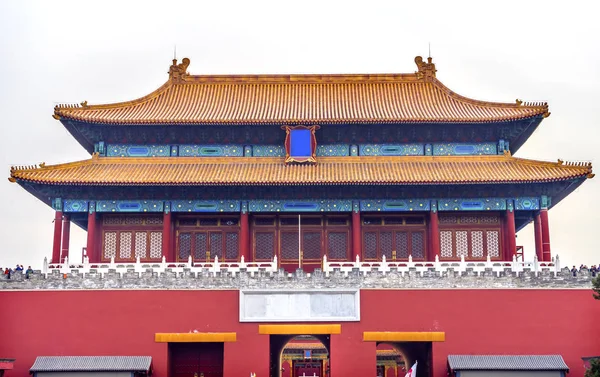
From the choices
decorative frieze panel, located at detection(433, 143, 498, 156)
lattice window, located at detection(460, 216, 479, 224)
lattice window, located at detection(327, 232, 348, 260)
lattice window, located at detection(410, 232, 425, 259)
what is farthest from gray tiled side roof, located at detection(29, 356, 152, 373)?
decorative frieze panel, located at detection(433, 143, 498, 156)

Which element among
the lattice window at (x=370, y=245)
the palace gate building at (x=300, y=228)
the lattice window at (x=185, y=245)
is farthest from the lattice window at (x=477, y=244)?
the lattice window at (x=185, y=245)

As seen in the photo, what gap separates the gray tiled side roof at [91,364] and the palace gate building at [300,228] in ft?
1.12

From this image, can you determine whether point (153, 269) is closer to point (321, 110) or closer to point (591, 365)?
point (321, 110)

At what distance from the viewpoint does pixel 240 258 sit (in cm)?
3453

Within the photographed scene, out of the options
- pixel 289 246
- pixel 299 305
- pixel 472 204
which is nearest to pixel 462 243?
pixel 472 204

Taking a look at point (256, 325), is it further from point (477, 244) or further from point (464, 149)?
point (464, 149)

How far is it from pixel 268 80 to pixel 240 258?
33.0ft

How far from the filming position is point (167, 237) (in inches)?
1358

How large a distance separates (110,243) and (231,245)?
202 inches

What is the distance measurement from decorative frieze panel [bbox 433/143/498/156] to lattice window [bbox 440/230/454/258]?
3616 millimetres

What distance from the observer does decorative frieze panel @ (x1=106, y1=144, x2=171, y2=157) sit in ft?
121

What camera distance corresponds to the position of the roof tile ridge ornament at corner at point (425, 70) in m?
40.1

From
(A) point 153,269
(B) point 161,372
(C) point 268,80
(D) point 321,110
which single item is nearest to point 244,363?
(B) point 161,372

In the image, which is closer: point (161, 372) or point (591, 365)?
point (591, 365)
